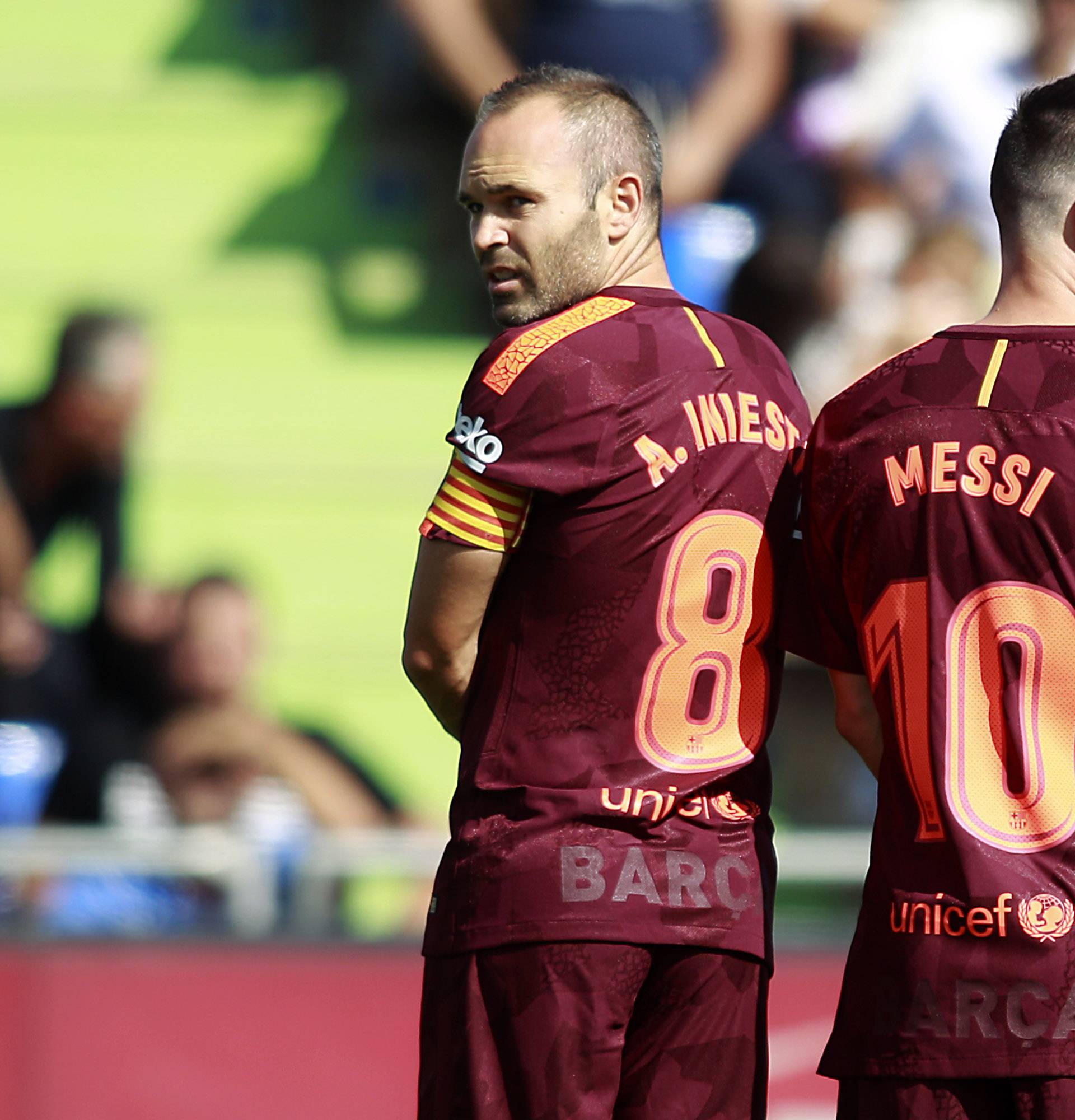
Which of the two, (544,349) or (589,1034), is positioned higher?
(544,349)

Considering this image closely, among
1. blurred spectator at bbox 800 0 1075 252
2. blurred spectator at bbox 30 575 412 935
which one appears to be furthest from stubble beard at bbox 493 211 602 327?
blurred spectator at bbox 800 0 1075 252

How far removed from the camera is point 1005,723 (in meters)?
2.17

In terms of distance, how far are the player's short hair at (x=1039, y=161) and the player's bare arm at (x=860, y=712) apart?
0.64 metres

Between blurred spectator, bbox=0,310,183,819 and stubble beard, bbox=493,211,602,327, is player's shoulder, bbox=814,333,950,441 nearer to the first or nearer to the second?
stubble beard, bbox=493,211,602,327

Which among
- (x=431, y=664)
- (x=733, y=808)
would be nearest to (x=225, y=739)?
(x=431, y=664)

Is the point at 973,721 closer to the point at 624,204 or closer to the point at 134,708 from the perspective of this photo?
the point at 624,204

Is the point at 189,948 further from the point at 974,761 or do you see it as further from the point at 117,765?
the point at 974,761

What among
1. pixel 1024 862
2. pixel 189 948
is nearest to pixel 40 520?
pixel 189 948

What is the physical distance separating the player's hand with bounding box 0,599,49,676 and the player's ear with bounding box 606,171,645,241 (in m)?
4.21

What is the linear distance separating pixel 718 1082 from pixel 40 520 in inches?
187

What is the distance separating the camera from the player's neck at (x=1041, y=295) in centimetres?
225

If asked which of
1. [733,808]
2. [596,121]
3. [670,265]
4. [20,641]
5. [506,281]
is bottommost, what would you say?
[733,808]

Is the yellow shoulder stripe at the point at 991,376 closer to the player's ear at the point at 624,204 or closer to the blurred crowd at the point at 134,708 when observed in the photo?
the player's ear at the point at 624,204

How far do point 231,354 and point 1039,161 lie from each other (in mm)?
5608
